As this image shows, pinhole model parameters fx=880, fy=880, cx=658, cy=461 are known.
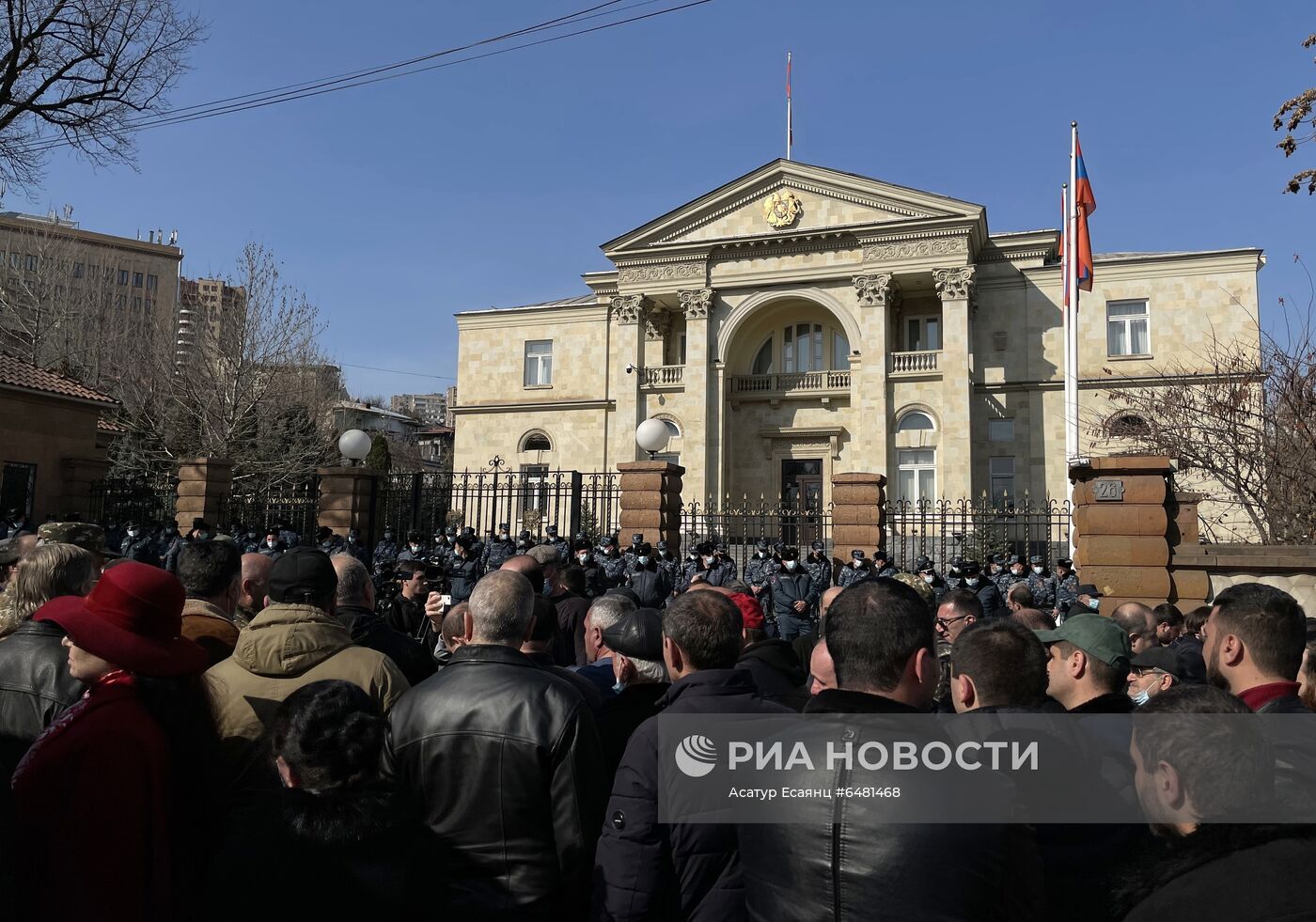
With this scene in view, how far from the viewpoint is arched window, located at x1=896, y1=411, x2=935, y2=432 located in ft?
105

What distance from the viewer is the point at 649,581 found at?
13.2 metres

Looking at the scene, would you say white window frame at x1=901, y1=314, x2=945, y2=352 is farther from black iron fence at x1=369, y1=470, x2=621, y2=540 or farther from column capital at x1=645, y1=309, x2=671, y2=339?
black iron fence at x1=369, y1=470, x2=621, y2=540

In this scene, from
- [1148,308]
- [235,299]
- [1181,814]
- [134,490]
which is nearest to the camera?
[1181,814]

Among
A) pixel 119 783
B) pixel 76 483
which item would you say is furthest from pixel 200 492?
pixel 119 783

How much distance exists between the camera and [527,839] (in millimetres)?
2971

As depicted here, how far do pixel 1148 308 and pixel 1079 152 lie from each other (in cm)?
1471

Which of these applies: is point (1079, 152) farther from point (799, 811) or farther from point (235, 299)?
point (235, 299)

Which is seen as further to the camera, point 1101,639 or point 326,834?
point 1101,639

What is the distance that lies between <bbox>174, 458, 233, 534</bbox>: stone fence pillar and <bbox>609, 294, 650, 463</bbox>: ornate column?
18654 millimetres

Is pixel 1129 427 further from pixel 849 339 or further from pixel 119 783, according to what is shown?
pixel 119 783

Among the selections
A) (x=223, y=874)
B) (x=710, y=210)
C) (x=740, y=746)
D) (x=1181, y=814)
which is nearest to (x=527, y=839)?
(x=740, y=746)

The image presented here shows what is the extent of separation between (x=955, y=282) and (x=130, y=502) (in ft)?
85.1

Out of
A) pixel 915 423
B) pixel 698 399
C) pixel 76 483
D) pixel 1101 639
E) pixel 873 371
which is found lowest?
pixel 1101 639

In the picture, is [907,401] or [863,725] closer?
[863,725]
